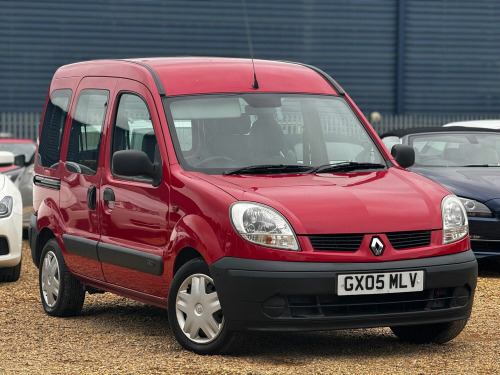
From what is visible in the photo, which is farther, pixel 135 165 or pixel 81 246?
pixel 81 246

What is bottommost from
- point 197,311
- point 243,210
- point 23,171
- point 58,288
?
point 23,171

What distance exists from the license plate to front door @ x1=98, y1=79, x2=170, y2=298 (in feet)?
3.92

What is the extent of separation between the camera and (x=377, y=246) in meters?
6.18

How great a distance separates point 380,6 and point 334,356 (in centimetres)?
2891

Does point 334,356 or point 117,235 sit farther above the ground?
point 117,235

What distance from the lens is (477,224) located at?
10227 mm

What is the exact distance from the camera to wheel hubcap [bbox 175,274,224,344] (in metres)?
6.34

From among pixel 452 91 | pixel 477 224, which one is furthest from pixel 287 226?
pixel 452 91

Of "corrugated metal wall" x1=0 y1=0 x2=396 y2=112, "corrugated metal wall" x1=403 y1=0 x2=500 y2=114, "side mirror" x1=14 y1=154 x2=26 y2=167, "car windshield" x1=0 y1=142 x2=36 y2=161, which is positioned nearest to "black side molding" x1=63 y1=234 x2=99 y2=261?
"side mirror" x1=14 y1=154 x2=26 y2=167

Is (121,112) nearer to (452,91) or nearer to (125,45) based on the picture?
(125,45)

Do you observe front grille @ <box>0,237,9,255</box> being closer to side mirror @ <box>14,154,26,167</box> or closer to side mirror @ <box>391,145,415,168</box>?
side mirror @ <box>391,145,415,168</box>

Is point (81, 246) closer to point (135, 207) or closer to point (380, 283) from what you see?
point (135, 207)

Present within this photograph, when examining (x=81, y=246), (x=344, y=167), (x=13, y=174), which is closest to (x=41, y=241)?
(x=81, y=246)

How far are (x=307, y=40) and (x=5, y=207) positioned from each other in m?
24.8
